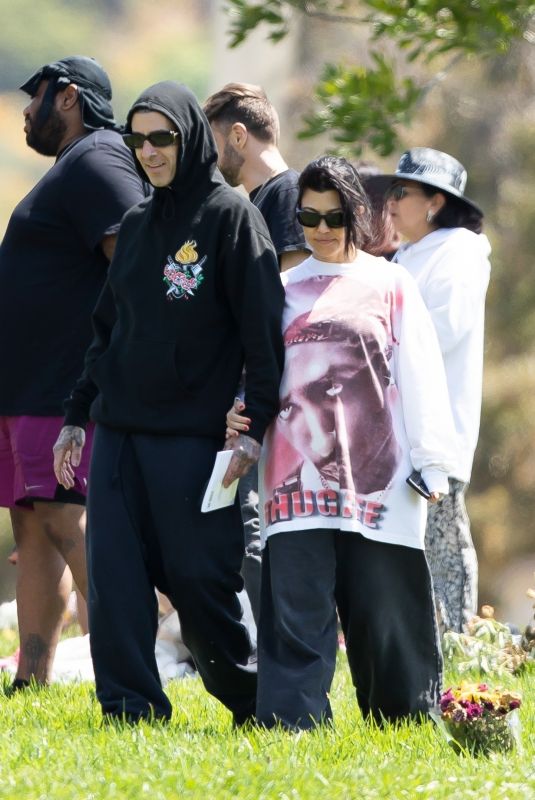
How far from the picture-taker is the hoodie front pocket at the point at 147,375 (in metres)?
4.92

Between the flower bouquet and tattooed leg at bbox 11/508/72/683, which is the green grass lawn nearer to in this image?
the flower bouquet

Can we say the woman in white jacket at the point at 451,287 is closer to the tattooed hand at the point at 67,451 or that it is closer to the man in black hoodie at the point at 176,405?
the man in black hoodie at the point at 176,405

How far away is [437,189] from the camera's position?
646 centimetres

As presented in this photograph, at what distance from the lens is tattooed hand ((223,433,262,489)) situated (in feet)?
15.9

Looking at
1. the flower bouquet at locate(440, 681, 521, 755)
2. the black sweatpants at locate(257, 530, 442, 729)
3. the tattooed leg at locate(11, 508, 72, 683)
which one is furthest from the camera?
the tattooed leg at locate(11, 508, 72, 683)

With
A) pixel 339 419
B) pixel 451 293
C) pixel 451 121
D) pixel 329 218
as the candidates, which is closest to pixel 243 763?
pixel 339 419

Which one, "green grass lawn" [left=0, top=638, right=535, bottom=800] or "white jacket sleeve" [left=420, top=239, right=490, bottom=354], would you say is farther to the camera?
"white jacket sleeve" [left=420, top=239, right=490, bottom=354]

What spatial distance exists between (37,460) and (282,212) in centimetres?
125

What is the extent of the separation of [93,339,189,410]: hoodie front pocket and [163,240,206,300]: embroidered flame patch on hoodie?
16 centimetres

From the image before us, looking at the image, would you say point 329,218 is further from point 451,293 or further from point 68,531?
point 68,531

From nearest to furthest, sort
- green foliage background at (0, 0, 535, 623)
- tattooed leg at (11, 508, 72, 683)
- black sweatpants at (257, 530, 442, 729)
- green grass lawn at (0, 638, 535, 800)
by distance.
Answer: green grass lawn at (0, 638, 535, 800) < black sweatpants at (257, 530, 442, 729) < tattooed leg at (11, 508, 72, 683) < green foliage background at (0, 0, 535, 623)

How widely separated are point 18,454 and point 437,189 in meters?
1.95

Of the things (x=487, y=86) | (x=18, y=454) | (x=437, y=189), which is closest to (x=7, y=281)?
(x=18, y=454)

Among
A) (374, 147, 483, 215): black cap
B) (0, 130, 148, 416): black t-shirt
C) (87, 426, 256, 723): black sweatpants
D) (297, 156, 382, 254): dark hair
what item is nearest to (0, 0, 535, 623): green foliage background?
(374, 147, 483, 215): black cap
